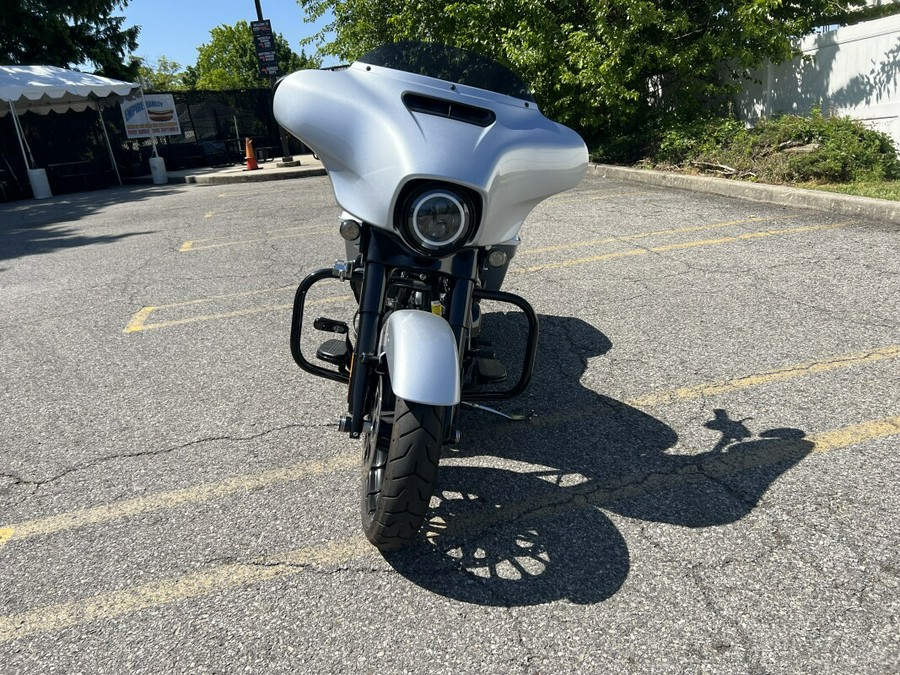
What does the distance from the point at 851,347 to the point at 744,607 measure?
2549mm

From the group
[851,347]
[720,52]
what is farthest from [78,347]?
[720,52]

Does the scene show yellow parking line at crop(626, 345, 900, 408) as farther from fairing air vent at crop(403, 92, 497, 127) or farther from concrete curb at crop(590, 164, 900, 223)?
concrete curb at crop(590, 164, 900, 223)

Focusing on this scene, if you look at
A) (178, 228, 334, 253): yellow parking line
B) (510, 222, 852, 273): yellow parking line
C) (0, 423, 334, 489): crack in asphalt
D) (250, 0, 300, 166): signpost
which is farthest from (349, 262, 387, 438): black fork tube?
(250, 0, 300, 166): signpost

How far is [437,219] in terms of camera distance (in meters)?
2.38

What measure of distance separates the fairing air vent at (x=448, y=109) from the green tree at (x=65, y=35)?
95.9 ft

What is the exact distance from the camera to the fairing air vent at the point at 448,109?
2.55m

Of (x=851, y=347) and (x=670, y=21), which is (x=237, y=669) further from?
(x=670, y=21)

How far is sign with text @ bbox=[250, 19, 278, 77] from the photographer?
725 inches

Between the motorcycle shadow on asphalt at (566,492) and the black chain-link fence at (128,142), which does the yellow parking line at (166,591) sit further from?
the black chain-link fence at (128,142)

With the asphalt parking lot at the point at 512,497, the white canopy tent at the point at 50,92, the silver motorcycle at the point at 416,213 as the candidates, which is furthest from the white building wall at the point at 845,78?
the white canopy tent at the point at 50,92

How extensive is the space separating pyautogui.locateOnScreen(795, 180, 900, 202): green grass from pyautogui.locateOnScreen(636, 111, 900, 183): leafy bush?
0.28 meters

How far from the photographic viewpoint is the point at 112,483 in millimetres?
3062

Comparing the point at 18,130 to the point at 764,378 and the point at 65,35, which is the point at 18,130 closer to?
the point at 65,35

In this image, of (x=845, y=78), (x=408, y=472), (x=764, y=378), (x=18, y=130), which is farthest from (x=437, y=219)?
(x=18, y=130)
